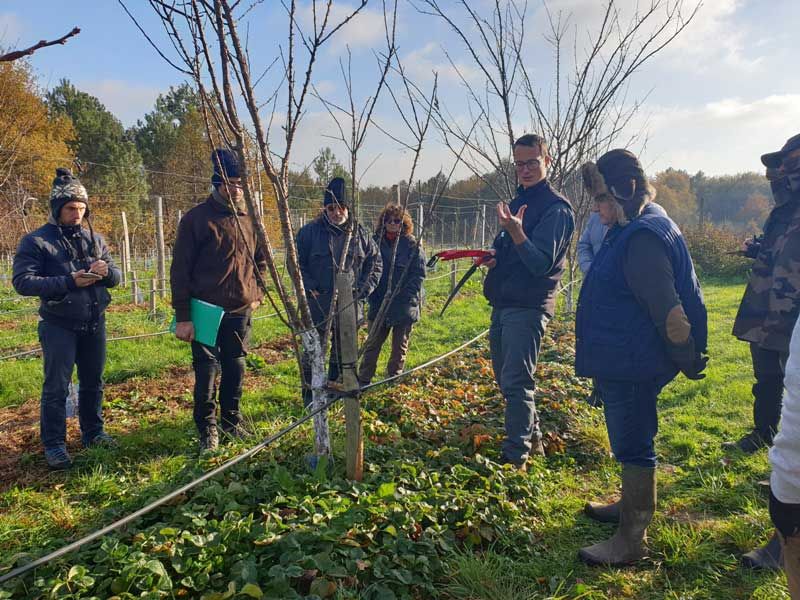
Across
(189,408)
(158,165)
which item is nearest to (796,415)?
(189,408)

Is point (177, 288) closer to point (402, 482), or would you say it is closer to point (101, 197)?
point (402, 482)

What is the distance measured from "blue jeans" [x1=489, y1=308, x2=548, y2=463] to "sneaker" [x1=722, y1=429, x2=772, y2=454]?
1646 mm

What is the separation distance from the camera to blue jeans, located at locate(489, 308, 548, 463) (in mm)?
2982

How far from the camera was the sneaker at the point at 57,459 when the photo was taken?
310 centimetres

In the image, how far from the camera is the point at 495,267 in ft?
10.3

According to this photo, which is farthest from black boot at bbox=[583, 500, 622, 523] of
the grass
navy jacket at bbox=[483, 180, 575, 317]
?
navy jacket at bbox=[483, 180, 575, 317]

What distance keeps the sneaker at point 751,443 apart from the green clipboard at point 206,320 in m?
3.66

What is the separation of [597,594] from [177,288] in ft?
9.27

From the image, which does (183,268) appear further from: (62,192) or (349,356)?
(349,356)

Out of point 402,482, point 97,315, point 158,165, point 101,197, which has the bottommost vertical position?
point 402,482

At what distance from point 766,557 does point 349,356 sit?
2109 millimetres

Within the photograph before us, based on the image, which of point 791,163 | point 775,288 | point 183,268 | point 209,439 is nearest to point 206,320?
point 183,268

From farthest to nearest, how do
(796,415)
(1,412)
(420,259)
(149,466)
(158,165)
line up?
(158,165) < (420,259) < (1,412) < (149,466) < (796,415)

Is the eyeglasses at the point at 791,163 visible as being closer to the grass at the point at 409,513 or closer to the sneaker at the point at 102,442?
the grass at the point at 409,513
